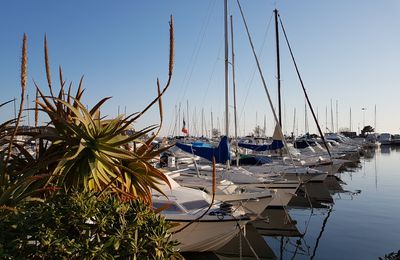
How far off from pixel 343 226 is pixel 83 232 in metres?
13.4

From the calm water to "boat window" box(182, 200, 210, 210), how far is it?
167cm

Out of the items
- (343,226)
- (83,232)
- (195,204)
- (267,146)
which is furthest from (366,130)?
(83,232)

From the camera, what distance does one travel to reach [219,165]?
60.2ft

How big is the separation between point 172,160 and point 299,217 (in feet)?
22.0

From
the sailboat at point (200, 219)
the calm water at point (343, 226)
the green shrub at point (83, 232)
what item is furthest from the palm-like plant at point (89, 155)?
the calm water at point (343, 226)

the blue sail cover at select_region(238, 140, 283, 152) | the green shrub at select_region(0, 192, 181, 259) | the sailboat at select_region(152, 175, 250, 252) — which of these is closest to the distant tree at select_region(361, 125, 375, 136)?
the blue sail cover at select_region(238, 140, 283, 152)

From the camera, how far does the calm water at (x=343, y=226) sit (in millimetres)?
11758

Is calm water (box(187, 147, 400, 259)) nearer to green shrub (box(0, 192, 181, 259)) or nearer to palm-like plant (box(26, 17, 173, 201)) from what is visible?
palm-like plant (box(26, 17, 173, 201))

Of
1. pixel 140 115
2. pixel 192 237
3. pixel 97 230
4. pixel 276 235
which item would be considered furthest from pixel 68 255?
pixel 276 235

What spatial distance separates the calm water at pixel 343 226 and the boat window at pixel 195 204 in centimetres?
167

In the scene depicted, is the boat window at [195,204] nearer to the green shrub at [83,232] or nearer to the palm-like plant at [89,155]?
the palm-like plant at [89,155]

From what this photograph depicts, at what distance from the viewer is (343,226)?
15.1 metres

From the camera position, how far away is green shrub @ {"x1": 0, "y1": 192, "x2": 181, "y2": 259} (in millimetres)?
3562

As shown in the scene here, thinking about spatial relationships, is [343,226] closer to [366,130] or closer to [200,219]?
[200,219]
